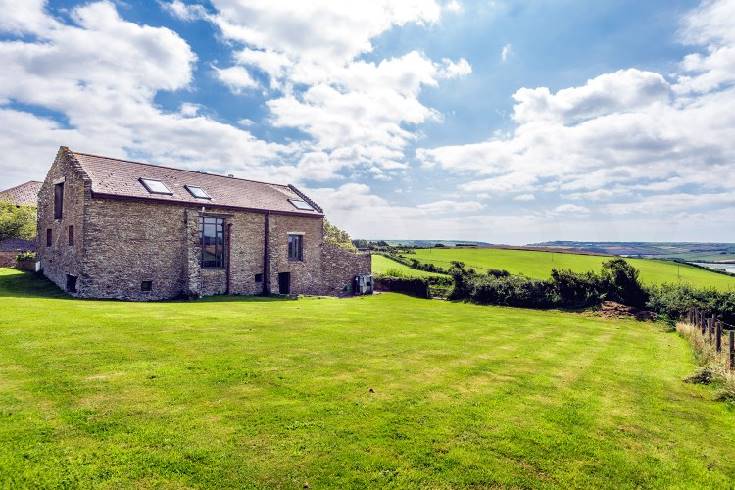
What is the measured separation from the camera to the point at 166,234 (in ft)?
86.5

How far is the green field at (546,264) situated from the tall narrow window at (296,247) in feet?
64.1

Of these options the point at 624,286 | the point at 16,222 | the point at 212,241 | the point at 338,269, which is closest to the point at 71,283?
the point at 212,241

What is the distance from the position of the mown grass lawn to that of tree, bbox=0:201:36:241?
96.6 feet

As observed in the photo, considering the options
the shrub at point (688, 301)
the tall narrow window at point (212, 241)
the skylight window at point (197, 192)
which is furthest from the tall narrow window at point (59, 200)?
the shrub at point (688, 301)

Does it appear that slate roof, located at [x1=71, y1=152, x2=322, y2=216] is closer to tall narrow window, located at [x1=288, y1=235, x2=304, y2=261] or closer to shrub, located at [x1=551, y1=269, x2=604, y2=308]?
tall narrow window, located at [x1=288, y1=235, x2=304, y2=261]

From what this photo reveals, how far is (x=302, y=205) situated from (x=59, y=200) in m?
17.5

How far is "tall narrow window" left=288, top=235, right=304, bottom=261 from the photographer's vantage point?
3428cm

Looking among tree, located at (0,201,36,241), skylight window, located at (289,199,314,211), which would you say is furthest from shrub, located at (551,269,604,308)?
tree, located at (0,201,36,241)

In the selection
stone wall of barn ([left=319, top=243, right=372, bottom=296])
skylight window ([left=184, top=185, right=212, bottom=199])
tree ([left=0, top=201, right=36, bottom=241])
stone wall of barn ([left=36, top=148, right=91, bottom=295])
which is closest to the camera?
stone wall of barn ([left=36, top=148, right=91, bottom=295])

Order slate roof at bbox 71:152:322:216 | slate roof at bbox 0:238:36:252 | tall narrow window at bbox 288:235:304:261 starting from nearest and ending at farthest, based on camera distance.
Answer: slate roof at bbox 71:152:322:216 < tall narrow window at bbox 288:235:304:261 < slate roof at bbox 0:238:36:252

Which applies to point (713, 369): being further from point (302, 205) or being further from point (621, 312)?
point (302, 205)

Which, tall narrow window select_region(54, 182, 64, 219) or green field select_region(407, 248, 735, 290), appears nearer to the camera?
tall narrow window select_region(54, 182, 64, 219)

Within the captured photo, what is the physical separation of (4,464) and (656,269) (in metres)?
55.9

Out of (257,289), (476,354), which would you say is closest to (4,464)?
(476,354)
